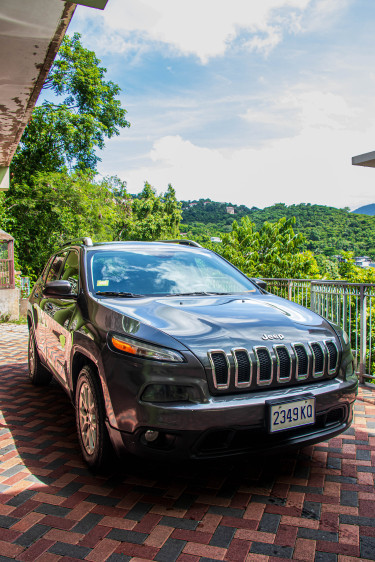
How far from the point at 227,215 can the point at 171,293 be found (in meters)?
81.7

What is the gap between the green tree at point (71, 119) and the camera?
25516mm

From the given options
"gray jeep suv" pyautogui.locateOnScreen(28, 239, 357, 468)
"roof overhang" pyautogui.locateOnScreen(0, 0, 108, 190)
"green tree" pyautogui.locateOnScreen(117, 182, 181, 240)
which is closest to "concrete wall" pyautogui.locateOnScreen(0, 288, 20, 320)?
"roof overhang" pyautogui.locateOnScreen(0, 0, 108, 190)

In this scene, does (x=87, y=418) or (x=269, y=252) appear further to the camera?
(x=269, y=252)

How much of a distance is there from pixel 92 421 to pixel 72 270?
5.12ft

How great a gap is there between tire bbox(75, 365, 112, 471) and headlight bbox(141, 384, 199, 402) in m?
0.53

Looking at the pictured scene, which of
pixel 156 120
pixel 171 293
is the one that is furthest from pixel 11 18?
pixel 156 120

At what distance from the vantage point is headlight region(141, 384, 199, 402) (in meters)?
2.64

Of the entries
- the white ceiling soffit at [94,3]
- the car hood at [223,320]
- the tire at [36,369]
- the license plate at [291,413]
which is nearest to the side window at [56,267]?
the tire at [36,369]

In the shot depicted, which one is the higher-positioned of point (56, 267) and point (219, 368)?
point (56, 267)

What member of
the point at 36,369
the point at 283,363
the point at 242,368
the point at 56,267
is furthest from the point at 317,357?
the point at 36,369

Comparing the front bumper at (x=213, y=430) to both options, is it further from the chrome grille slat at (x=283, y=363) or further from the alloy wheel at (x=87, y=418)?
the alloy wheel at (x=87, y=418)

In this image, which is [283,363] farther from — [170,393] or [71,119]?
[71,119]

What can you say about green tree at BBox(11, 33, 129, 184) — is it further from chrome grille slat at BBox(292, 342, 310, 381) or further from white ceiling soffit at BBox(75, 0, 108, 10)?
chrome grille slat at BBox(292, 342, 310, 381)

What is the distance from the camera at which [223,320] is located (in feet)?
10.00
